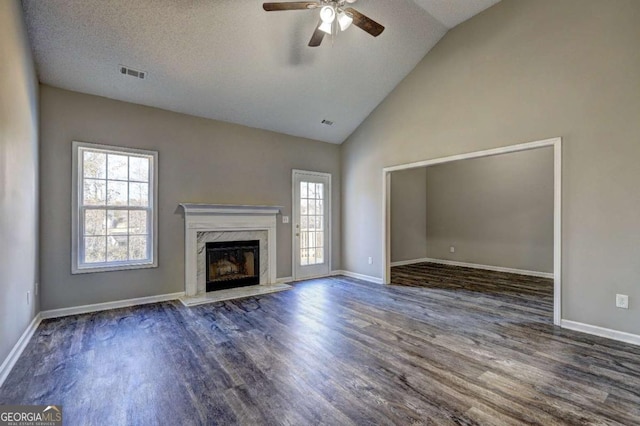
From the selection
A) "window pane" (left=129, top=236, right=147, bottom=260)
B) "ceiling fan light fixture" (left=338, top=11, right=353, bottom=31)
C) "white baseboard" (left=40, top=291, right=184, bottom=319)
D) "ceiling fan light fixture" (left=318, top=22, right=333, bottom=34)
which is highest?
"ceiling fan light fixture" (left=338, top=11, right=353, bottom=31)

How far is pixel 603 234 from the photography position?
324cm

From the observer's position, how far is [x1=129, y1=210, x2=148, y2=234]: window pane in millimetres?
4340

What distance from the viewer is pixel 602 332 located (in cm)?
321

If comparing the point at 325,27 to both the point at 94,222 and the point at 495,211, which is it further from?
the point at 495,211

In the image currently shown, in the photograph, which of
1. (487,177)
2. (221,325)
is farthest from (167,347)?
(487,177)

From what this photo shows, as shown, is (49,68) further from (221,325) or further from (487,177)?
(487,177)

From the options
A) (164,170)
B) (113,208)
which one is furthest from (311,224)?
(113,208)

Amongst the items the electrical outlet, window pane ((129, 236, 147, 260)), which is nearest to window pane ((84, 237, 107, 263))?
window pane ((129, 236, 147, 260))

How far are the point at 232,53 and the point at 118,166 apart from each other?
7.43ft

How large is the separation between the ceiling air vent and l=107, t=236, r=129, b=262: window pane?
86.9 inches

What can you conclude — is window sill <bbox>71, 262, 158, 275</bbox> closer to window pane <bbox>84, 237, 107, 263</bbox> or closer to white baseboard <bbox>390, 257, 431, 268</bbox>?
window pane <bbox>84, 237, 107, 263</bbox>

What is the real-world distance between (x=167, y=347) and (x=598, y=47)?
5.54m

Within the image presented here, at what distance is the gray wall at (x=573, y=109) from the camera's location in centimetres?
311

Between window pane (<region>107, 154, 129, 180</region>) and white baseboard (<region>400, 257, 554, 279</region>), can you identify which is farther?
white baseboard (<region>400, 257, 554, 279</region>)
